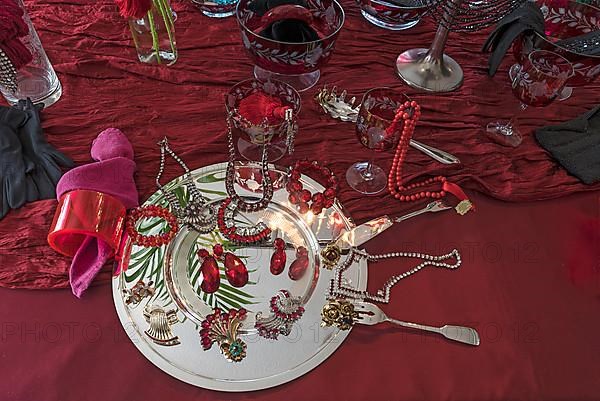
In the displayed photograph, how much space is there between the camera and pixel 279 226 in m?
0.67

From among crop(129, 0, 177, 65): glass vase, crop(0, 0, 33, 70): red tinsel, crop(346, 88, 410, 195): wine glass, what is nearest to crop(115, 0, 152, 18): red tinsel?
crop(129, 0, 177, 65): glass vase

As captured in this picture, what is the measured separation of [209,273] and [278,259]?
0.08m

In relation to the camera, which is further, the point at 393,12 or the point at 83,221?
the point at 393,12

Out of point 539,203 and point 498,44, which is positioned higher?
point 498,44

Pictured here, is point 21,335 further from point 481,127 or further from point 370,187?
point 481,127

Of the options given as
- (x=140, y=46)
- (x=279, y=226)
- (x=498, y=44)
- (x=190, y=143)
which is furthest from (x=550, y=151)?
(x=140, y=46)

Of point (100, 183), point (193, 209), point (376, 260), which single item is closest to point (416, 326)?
point (376, 260)

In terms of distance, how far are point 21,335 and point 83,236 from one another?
0.12 m

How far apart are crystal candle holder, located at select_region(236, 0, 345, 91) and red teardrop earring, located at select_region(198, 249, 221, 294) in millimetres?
314

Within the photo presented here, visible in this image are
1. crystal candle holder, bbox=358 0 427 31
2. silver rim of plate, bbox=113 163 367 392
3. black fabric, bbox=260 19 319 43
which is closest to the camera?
silver rim of plate, bbox=113 163 367 392

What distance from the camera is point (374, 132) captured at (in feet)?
2.22

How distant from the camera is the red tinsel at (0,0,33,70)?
679 millimetres

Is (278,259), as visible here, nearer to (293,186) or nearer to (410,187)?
(293,186)

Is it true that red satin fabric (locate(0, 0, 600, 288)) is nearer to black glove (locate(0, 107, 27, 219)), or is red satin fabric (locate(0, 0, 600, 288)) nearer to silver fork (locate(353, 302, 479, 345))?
black glove (locate(0, 107, 27, 219))
